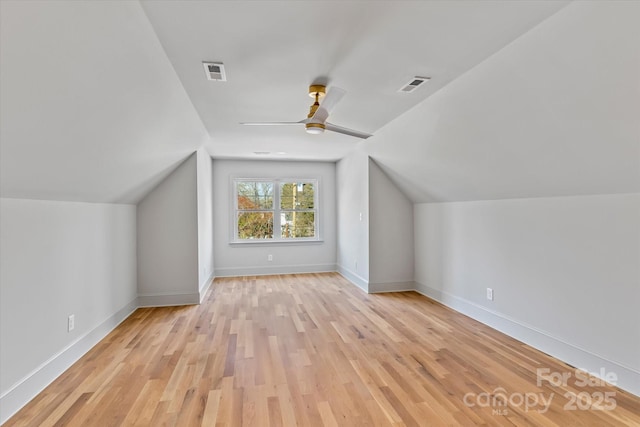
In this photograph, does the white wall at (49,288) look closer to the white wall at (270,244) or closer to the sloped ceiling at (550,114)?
the white wall at (270,244)

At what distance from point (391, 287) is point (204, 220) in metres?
3.15

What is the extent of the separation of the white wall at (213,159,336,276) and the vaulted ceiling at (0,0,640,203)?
3069 millimetres

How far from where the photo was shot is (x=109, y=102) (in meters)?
2.06

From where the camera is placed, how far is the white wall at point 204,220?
480 cm

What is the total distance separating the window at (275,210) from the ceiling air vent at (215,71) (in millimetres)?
3990

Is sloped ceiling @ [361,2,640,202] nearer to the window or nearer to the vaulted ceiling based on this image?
the vaulted ceiling

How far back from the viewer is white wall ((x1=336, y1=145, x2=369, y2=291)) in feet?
17.3

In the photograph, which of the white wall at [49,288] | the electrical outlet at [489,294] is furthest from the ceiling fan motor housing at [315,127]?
the electrical outlet at [489,294]

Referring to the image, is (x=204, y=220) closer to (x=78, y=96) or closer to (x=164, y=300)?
(x=164, y=300)

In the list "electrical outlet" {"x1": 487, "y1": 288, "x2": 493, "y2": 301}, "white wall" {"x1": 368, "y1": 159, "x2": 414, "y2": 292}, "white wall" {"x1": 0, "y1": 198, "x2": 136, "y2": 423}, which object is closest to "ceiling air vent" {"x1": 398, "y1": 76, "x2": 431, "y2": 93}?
"white wall" {"x1": 368, "y1": 159, "x2": 414, "y2": 292}

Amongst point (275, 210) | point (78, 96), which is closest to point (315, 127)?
point (78, 96)

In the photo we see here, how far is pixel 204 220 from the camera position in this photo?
17.4 feet

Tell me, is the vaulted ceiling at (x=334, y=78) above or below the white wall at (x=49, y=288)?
above

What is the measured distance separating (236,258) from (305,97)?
4200 mm
